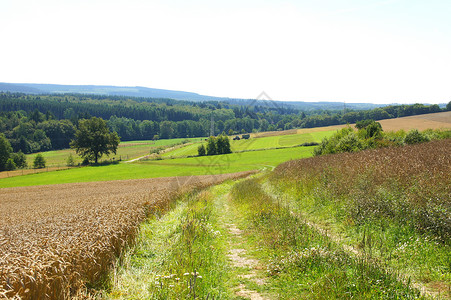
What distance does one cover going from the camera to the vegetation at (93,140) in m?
83.1

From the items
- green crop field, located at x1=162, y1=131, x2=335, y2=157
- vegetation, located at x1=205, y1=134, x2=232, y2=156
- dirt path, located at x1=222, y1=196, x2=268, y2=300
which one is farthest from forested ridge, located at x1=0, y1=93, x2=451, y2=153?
dirt path, located at x1=222, y1=196, x2=268, y2=300

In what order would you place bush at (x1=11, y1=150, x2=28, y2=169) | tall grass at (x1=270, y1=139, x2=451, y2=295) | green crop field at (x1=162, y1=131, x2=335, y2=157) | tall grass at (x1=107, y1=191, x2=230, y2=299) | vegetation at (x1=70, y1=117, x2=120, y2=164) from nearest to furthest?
tall grass at (x1=107, y1=191, x2=230, y2=299)
tall grass at (x1=270, y1=139, x2=451, y2=295)
green crop field at (x1=162, y1=131, x2=335, y2=157)
vegetation at (x1=70, y1=117, x2=120, y2=164)
bush at (x1=11, y1=150, x2=28, y2=169)

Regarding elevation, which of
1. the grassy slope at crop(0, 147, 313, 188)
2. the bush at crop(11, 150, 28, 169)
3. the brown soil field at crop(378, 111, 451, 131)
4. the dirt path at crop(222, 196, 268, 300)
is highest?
the brown soil field at crop(378, 111, 451, 131)

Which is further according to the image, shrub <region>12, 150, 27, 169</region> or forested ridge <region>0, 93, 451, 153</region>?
shrub <region>12, 150, 27, 169</region>

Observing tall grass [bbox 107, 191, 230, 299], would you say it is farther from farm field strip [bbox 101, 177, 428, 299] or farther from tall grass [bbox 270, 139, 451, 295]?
tall grass [bbox 270, 139, 451, 295]

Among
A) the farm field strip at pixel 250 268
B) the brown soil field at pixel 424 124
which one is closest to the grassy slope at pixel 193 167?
the brown soil field at pixel 424 124

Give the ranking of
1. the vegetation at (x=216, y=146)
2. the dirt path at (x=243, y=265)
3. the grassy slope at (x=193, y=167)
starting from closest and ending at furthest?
1. the dirt path at (x=243, y=265)
2. the grassy slope at (x=193, y=167)
3. the vegetation at (x=216, y=146)

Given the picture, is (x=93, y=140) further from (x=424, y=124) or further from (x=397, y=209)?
(x=397, y=209)

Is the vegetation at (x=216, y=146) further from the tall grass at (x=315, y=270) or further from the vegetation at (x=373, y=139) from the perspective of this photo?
the tall grass at (x=315, y=270)

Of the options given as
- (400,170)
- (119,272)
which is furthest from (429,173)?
(119,272)

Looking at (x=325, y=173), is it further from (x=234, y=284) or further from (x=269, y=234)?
(x=234, y=284)

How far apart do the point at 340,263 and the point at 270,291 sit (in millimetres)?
1427

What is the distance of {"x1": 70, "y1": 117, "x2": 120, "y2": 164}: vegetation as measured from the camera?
3270 inches

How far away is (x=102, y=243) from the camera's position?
5.68 metres
